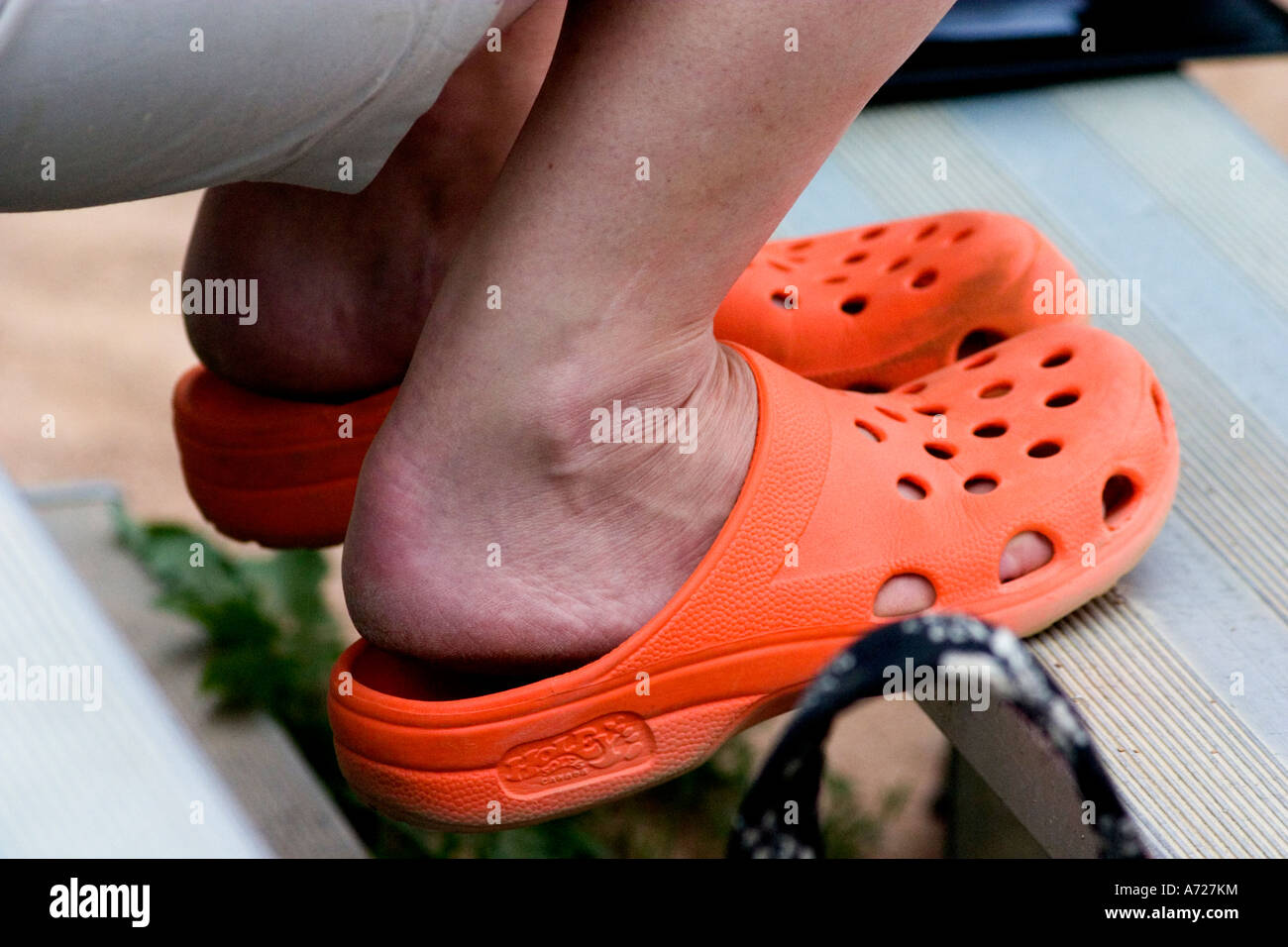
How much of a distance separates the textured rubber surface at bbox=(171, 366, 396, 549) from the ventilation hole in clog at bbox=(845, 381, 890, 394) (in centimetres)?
35

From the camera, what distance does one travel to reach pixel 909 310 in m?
0.96

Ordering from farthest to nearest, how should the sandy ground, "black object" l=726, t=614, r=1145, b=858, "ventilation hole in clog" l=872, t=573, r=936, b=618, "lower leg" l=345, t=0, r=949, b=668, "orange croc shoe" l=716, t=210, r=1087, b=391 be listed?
1. the sandy ground
2. "orange croc shoe" l=716, t=210, r=1087, b=391
3. "ventilation hole in clog" l=872, t=573, r=936, b=618
4. "lower leg" l=345, t=0, r=949, b=668
5. "black object" l=726, t=614, r=1145, b=858

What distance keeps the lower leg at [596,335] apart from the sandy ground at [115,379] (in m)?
0.70

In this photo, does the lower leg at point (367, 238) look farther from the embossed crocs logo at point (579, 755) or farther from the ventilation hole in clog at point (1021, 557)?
the ventilation hole in clog at point (1021, 557)

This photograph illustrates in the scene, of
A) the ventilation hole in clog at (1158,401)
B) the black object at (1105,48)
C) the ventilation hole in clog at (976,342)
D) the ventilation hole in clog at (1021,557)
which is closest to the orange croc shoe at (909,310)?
the ventilation hole in clog at (976,342)

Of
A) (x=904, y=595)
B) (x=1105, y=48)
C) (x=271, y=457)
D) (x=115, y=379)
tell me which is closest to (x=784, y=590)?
(x=904, y=595)

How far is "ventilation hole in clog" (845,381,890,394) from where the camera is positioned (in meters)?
0.98

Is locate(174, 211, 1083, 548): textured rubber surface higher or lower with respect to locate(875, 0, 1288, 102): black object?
lower

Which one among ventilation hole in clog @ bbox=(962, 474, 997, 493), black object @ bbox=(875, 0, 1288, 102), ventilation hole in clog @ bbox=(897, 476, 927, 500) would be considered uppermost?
black object @ bbox=(875, 0, 1288, 102)

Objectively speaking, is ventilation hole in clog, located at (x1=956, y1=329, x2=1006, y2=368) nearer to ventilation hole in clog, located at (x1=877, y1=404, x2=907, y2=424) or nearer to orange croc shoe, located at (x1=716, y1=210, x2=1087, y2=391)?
orange croc shoe, located at (x1=716, y1=210, x2=1087, y2=391)

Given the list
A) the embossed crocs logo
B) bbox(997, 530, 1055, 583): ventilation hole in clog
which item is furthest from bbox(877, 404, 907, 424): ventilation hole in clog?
the embossed crocs logo

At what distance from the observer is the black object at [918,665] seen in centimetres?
45

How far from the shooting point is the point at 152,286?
185cm

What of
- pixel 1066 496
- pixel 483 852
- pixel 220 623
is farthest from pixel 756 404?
pixel 220 623
